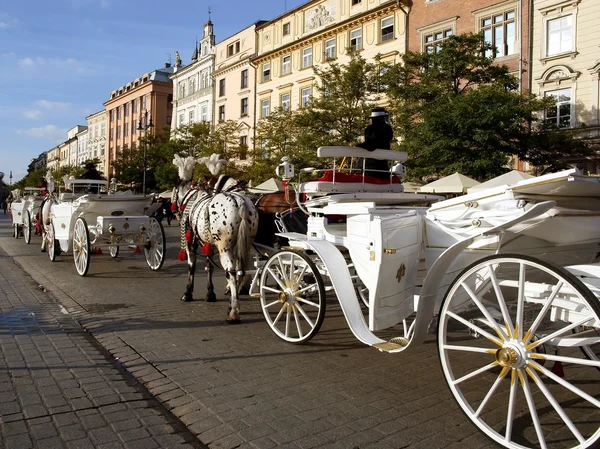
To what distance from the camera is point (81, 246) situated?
1054 cm

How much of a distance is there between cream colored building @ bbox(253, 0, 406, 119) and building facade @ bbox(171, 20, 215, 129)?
9.47m

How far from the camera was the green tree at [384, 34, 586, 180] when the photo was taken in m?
15.9

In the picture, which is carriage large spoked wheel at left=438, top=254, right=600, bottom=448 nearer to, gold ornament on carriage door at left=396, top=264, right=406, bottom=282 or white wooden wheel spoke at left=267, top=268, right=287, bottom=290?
gold ornament on carriage door at left=396, top=264, right=406, bottom=282

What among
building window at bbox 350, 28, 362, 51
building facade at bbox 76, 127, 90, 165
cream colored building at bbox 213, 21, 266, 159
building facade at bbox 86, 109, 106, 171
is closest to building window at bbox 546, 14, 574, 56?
building window at bbox 350, 28, 362, 51

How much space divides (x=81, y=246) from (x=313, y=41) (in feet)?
96.6

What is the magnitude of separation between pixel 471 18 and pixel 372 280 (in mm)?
25864

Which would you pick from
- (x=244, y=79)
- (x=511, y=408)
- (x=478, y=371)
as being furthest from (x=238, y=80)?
(x=511, y=408)

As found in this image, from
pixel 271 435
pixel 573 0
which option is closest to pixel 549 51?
pixel 573 0

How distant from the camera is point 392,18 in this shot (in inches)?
1207

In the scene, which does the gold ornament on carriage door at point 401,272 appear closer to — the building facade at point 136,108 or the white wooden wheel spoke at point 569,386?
the white wooden wheel spoke at point 569,386

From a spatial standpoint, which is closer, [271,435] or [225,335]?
[271,435]

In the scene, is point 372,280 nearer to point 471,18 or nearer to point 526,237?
point 526,237

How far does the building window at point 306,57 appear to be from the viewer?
121 feet

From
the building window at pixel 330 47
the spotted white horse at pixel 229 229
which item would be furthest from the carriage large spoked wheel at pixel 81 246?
the building window at pixel 330 47
